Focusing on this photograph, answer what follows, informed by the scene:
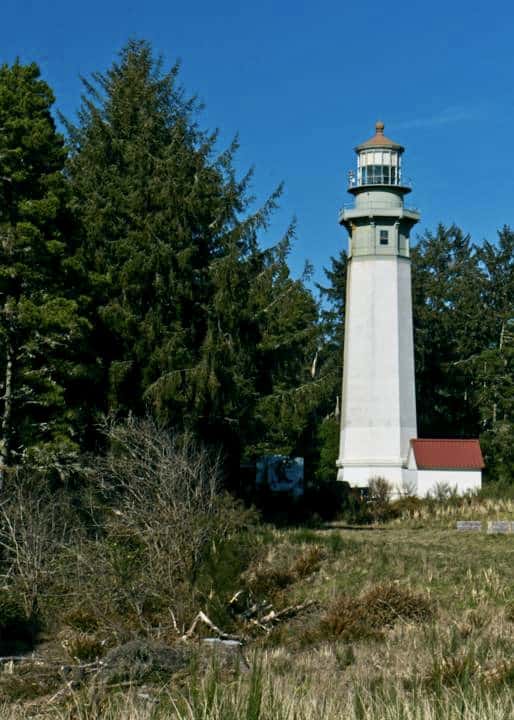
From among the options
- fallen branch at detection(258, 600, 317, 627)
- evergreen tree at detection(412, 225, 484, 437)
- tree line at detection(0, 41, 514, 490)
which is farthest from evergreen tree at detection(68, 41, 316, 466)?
evergreen tree at detection(412, 225, 484, 437)

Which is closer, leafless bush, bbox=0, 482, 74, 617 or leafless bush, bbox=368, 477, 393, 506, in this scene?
leafless bush, bbox=0, 482, 74, 617

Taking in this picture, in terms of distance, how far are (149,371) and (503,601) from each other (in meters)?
12.8

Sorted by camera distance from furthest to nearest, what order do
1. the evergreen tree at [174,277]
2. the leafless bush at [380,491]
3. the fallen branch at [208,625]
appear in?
the leafless bush at [380,491]
the evergreen tree at [174,277]
the fallen branch at [208,625]

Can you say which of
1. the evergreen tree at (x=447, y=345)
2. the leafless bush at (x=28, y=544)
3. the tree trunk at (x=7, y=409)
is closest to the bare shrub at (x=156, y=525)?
the leafless bush at (x=28, y=544)

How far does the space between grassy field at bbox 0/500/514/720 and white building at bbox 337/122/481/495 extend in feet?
32.7

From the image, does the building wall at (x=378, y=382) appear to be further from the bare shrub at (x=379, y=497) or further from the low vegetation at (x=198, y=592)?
the low vegetation at (x=198, y=592)

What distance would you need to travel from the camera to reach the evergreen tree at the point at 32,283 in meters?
24.4

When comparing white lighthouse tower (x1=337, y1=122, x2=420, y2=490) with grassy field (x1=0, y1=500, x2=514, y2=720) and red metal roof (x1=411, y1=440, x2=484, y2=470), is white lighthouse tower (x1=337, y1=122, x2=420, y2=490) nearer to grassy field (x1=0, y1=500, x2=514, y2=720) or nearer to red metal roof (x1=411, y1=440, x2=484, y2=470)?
red metal roof (x1=411, y1=440, x2=484, y2=470)

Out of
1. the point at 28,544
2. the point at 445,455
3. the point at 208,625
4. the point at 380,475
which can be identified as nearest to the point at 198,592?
the point at 208,625

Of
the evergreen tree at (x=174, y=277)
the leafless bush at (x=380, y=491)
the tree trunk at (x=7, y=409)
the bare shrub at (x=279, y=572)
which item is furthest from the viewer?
the leafless bush at (x=380, y=491)

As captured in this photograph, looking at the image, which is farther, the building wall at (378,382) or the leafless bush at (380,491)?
the building wall at (378,382)

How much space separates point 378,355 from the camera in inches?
1698

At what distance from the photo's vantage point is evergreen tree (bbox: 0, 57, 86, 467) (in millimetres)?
24422

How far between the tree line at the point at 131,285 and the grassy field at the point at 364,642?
4.26m
